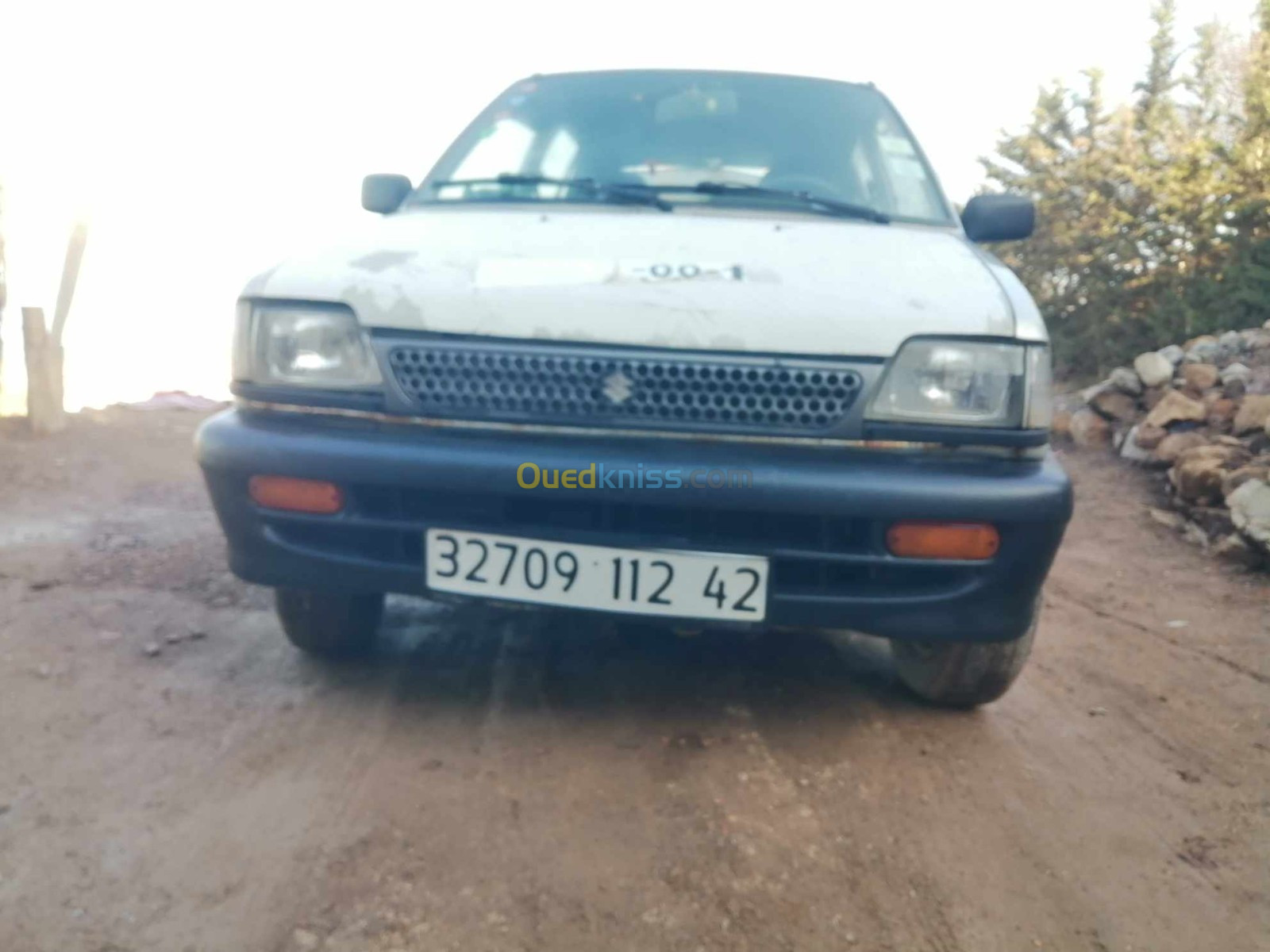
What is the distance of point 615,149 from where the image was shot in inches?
142

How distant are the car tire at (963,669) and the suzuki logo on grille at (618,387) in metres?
1.03

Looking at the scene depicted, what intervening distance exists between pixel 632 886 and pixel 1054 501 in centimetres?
123

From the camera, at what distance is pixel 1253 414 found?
5887 mm

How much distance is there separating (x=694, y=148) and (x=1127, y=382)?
5.11 metres

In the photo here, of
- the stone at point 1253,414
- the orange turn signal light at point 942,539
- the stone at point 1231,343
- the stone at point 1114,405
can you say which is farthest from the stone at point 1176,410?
the orange turn signal light at point 942,539

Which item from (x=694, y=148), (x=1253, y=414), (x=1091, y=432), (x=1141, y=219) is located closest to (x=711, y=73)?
(x=694, y=148)

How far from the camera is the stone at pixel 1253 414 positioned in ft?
19.0

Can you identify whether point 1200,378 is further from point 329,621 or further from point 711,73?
point 329,621

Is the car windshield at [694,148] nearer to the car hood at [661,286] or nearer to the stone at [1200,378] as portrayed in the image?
the car hood at [661,286]

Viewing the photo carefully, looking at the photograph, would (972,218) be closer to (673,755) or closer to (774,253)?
(774,253)

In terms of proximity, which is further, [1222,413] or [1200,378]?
[1200,378]

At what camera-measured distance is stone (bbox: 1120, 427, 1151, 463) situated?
6673 millimetres

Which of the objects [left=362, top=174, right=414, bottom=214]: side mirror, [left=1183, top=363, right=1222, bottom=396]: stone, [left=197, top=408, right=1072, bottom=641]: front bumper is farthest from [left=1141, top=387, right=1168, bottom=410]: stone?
[left=362, top=174, right=414, bottom=214]: side mirror

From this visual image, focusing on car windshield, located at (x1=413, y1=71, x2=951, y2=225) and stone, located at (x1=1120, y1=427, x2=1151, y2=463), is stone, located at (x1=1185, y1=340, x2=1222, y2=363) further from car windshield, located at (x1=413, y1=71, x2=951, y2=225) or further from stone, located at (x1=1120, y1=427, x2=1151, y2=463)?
car windshield, located at (x1=413, y1=71, x2=951, y2=225)
